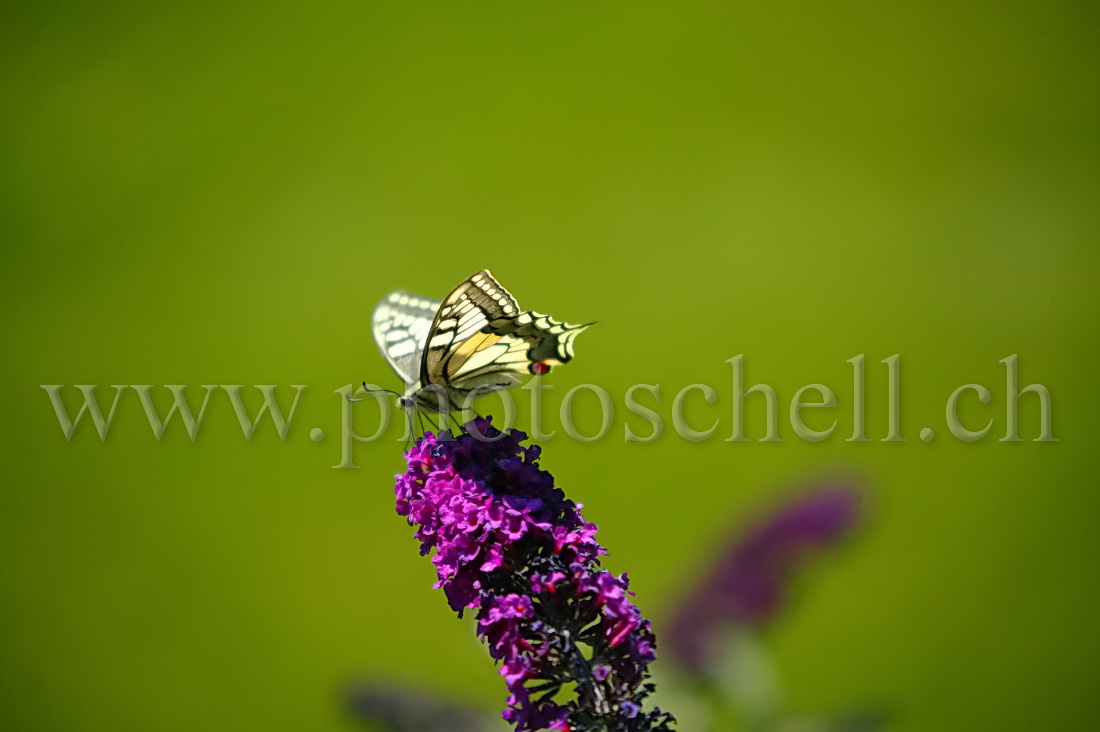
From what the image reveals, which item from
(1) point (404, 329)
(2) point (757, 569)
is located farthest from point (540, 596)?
(2) point (757, 569)

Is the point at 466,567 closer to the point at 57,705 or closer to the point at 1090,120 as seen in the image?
the point at 57,705

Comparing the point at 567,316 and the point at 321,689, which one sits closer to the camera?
the point at 321,689

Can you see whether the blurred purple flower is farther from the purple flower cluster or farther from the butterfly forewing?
the butterfly forewing

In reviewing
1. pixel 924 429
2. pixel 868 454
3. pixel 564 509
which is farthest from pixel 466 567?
pixel 924 429

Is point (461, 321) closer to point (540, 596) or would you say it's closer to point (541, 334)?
point (541, 334)

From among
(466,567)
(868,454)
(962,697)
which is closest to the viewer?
(466,567)

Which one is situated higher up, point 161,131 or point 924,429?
point 161,131
